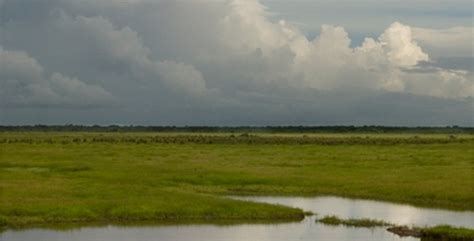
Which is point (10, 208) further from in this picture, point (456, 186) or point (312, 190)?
point (456, 186)

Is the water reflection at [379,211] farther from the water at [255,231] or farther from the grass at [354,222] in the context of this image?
the grass at [354,222]

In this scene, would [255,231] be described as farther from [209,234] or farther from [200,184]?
[200,184]

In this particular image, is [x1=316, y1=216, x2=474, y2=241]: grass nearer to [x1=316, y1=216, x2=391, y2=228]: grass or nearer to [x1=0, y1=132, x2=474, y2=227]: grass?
[x1=316, y1=216, x2=391, y2=228]: grass

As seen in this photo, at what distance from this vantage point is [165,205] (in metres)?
33.0

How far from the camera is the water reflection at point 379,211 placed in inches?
1250

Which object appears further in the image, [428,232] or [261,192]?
[261,192]

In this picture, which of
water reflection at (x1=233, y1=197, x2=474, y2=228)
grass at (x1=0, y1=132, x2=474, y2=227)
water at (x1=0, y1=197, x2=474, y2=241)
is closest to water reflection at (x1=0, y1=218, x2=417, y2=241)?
water at (x1=0, y1=197, x2=474, y2=241)

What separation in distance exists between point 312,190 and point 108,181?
1213 cm

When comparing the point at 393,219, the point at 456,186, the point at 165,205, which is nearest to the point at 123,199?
the point at 165,205

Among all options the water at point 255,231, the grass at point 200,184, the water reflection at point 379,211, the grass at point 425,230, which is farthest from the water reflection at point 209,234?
the water reflection at point 379,211

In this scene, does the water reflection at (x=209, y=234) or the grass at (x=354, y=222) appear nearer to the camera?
the water reflection at (x=209, y=234)

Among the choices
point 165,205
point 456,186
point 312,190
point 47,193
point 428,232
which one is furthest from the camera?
point 312,190

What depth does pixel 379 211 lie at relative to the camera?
3506cm

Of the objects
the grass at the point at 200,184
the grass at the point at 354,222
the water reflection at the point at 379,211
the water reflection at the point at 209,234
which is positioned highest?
the grass at the point at 200,184
